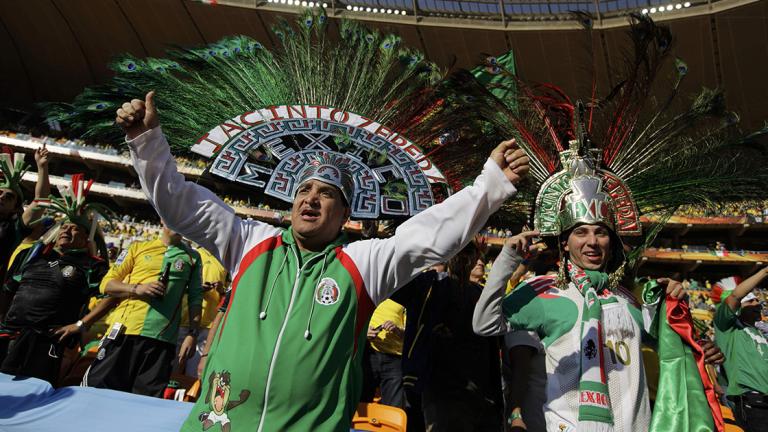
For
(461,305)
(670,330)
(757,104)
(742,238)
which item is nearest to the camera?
(670,330)

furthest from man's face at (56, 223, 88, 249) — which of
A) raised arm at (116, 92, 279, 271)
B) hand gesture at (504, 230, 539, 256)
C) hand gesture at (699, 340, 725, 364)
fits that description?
hand gesture at (699, 340, 725, 364)

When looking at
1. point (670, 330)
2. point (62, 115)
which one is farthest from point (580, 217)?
point (62, 115)

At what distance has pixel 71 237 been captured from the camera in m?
4.50

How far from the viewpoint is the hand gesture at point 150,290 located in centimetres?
439

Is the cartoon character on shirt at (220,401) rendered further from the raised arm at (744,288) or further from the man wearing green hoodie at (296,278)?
the raised arm at (744,288)

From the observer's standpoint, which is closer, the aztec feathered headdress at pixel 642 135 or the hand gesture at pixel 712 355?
the hand gesture at pixel 712 355

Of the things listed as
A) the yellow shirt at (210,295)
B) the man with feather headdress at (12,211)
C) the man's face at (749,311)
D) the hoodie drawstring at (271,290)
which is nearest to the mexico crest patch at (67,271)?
the man with feather headdress at (12,211)

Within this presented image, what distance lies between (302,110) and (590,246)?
67.7 inches

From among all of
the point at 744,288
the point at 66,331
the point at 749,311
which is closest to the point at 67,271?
the point at 66,331

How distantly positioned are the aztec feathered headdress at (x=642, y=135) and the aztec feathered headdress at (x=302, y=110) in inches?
16.6

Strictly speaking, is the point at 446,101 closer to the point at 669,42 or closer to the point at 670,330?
the point at 669,42

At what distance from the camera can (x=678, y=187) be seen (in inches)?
145

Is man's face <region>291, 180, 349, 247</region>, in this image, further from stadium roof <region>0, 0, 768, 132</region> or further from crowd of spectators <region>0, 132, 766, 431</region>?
stadium roof <region>0, 0, 768, 132</region>

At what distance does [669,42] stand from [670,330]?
6.45ft
